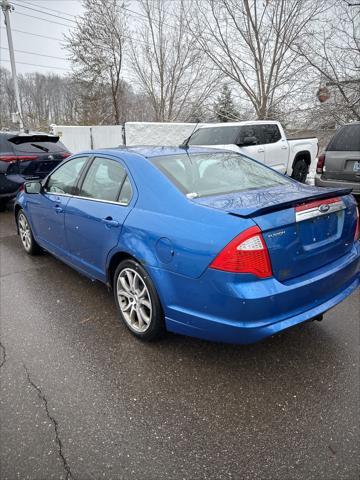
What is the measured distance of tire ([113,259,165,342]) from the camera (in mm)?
2664

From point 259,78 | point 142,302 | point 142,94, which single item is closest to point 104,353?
point 142,302

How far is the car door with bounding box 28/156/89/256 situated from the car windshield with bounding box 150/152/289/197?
1182mm

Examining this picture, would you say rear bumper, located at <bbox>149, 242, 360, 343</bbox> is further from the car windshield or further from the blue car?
the car windshield

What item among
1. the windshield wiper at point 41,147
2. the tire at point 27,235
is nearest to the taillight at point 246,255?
the tire at point 27,235

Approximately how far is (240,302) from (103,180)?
192cm

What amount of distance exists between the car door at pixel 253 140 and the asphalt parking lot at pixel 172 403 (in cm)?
557

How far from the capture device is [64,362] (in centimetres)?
272

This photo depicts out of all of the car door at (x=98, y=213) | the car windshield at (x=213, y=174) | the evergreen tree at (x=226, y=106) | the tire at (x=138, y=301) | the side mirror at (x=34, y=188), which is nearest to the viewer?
the tire at (x=138, y=301)

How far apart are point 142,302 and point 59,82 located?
55.2 meters

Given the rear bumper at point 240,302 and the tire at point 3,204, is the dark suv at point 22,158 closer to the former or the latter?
the tire at point 3,204

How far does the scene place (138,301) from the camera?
2.86 meters

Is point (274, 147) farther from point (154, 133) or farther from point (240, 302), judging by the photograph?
point (154, 133)

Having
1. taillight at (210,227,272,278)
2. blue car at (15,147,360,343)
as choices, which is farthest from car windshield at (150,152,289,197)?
taillight at (210,227,272,278)

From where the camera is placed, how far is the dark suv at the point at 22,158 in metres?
7.34
